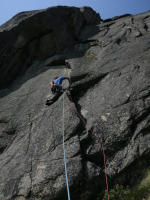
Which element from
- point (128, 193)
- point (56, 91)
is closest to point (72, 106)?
point (56, 91)

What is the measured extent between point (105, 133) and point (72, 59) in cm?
728

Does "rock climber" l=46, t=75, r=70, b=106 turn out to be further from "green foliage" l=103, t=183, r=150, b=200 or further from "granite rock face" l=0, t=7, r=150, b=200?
"green foliage" l=103, t=183, r=150, b=200

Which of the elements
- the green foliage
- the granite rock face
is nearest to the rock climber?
the granite rock face

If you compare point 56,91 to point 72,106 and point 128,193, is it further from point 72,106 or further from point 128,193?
point 128,193

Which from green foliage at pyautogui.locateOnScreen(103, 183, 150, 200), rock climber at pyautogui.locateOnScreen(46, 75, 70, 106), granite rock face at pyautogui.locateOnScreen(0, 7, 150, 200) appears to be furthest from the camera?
rock climber at pyautogui.locateOnScreen(46, 75, 70, 106)

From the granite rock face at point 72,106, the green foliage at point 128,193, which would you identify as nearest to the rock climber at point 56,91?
the granite rock face at point 72,106

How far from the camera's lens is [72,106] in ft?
33.3

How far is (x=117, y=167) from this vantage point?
7.80 metres

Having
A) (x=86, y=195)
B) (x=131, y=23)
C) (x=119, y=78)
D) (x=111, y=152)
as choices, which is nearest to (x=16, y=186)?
(x=86, y=195)

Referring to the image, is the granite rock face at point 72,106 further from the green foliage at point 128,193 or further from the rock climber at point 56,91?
the green foliage at point 128,193

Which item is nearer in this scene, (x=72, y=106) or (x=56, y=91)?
(x=72, y=106)

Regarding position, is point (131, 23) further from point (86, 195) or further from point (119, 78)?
point (86, 195)

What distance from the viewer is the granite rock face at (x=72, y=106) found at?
25.5 ft

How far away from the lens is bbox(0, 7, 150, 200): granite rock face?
306 inches
